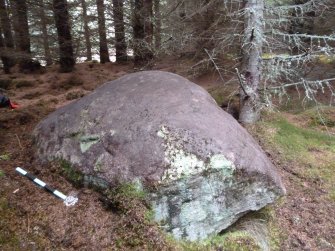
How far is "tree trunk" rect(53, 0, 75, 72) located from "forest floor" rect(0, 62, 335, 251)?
2097mm

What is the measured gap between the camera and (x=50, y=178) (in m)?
3.80

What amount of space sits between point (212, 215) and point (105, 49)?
1134 centimetres

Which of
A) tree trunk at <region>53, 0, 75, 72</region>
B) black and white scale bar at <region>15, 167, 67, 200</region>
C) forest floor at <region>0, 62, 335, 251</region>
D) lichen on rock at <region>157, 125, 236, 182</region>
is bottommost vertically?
forest floor at <region>0, 62, 335, 251</region>

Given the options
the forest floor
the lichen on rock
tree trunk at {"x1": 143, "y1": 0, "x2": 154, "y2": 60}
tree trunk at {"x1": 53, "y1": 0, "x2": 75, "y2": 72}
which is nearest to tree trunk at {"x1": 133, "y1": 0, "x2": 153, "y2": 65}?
tree trunk at {"x1": 143, "y1": 0, "x2": 154, "y2": 60}

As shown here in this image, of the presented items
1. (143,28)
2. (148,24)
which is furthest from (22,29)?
(148,24)

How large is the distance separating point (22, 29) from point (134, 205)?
8.11 metres

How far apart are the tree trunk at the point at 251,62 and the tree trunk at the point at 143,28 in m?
2.77

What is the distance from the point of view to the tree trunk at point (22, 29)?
8.26 metres

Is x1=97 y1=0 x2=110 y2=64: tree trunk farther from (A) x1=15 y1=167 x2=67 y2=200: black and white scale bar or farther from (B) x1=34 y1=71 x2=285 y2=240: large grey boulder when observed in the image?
(A) x1=15 y1=167 x2=67 y2=200: black and white scale bar

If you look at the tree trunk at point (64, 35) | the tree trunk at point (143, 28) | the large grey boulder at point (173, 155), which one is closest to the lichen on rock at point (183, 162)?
the large grey boulder at point (173, 155)

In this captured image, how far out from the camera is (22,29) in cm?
952

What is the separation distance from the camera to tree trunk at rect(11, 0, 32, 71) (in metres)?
8.26

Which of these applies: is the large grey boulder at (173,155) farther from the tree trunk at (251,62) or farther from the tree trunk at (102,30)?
the tree trunk at (102,30)

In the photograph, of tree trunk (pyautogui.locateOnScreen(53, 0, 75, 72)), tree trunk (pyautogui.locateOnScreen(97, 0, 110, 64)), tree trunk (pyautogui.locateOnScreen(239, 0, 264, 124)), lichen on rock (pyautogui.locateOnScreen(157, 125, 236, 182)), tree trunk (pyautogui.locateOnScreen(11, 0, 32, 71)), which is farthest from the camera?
tree trunk (pyautogui.locateOnScreen(97, 0, 110, 64))
